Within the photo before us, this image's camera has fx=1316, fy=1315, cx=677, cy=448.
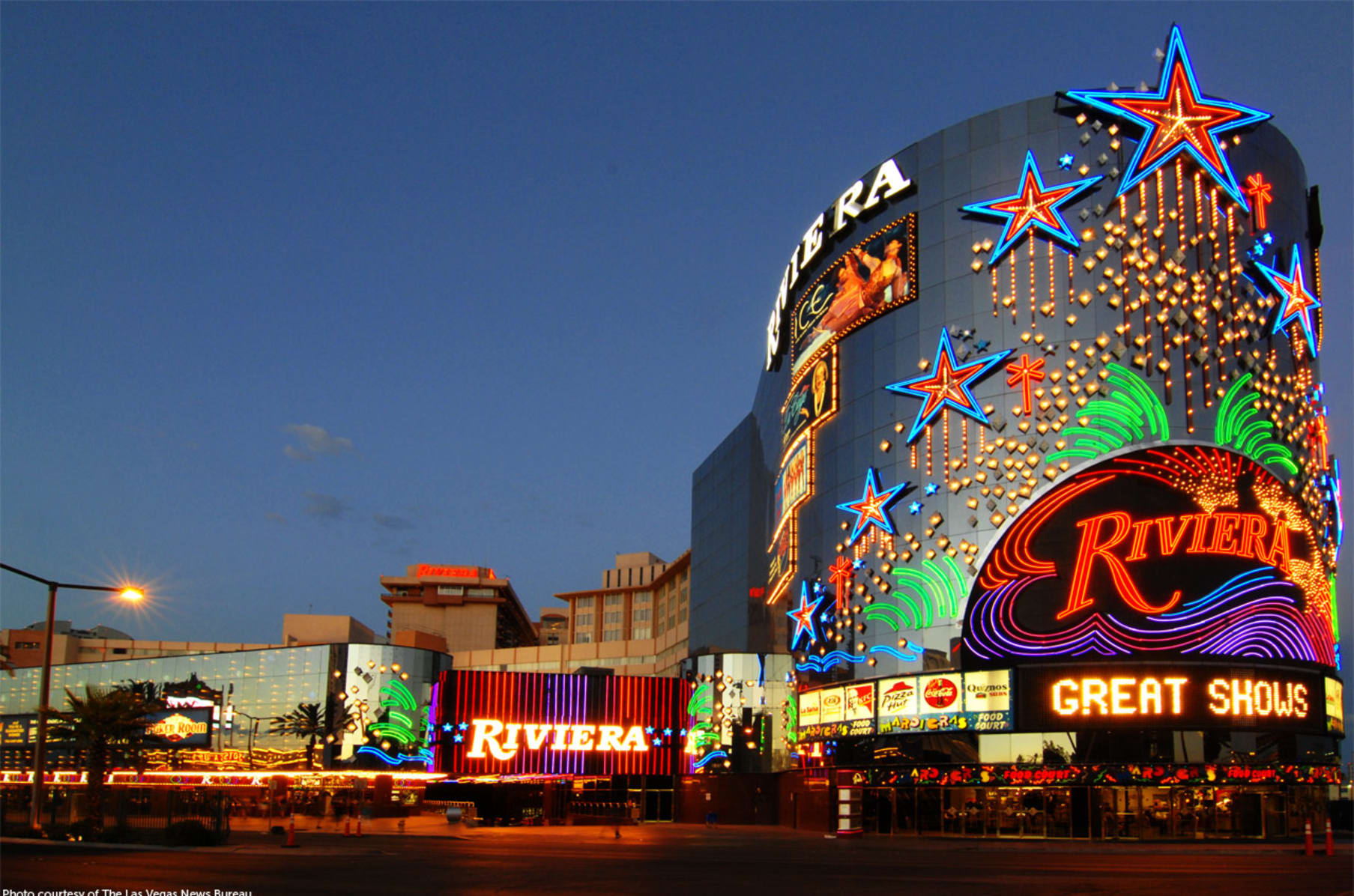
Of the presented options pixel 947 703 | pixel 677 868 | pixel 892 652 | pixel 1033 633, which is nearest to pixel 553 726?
→ pixel 892 652

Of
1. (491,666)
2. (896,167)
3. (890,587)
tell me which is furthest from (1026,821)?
(491,666)

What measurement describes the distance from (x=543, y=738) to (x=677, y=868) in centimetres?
4755

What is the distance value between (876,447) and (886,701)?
11185mm

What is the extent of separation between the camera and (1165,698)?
49438 mm

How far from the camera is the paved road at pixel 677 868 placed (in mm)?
26703

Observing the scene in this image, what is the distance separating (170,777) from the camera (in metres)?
82.4

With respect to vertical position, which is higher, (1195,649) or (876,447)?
(876,447)

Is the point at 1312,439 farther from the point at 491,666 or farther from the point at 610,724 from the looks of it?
the point at 491,666

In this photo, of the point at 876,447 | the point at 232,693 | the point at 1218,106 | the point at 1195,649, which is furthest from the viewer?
the point at 232,693

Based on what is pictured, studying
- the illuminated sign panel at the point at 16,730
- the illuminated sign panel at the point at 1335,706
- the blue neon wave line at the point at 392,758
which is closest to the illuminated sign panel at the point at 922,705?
the illuminated sign panel at the point at 1335,706

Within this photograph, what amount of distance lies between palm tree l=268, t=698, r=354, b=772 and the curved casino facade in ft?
123

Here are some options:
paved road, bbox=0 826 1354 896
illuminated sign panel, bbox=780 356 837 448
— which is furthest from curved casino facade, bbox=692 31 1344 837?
paved road, bbox=0 826 1354 896

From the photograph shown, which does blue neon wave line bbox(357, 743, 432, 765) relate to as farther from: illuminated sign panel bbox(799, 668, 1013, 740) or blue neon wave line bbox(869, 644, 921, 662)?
blue neon wave line bbox(869, 644, 921, 662)

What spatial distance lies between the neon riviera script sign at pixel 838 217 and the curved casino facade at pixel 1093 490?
1311 mm
